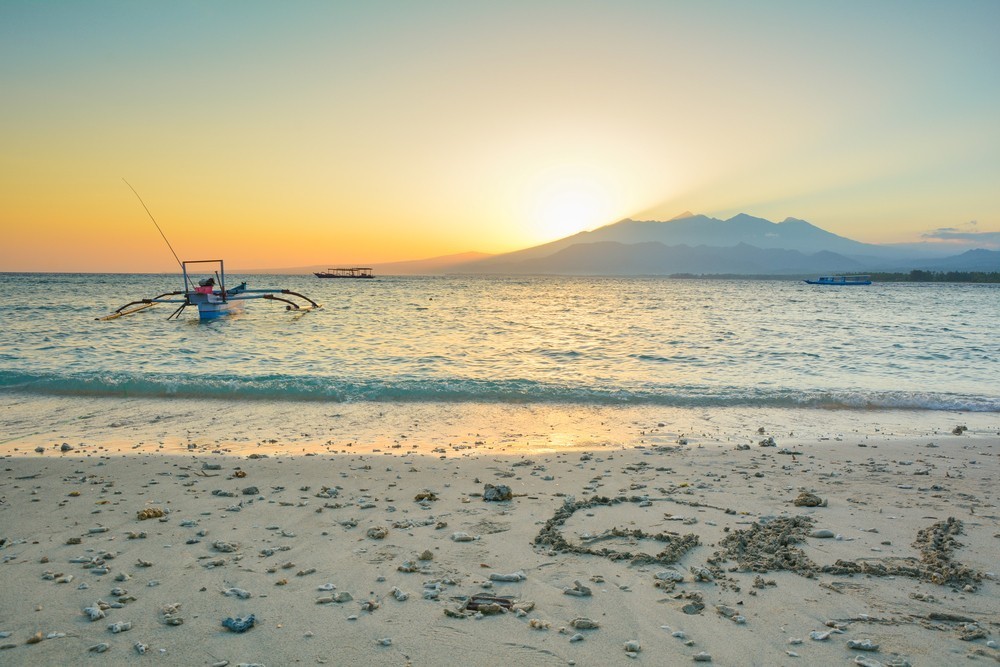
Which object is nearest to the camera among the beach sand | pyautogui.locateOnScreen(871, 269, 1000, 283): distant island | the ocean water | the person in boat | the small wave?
the beach sand

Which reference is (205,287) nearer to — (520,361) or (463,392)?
(520,361)

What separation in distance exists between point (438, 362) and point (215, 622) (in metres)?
15.2

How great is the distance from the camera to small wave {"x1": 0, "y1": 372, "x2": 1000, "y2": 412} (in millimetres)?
14047

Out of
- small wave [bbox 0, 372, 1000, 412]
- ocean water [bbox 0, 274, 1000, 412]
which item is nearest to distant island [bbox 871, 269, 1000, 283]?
ocean water [bbox 0, 274, 1000, 412]

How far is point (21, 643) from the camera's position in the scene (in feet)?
12.8

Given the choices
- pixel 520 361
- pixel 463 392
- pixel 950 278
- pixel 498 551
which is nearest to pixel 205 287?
pixel 520 361


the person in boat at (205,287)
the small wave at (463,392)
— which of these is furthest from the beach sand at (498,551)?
the person in boat at (205,287)

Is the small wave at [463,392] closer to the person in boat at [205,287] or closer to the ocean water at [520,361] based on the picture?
the ocean water at [520,361]

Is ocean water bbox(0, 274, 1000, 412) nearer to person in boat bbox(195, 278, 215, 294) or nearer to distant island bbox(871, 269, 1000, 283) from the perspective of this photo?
person in boat bbox(195, 278, 215, 294)

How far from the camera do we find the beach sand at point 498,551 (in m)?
4.00

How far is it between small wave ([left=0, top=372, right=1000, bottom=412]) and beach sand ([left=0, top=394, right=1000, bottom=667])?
4.04 metres

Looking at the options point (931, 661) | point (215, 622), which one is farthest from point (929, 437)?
point (215, 622)

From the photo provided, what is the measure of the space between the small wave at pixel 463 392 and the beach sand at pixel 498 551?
13.2 feet

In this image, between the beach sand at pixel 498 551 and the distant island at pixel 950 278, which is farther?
the distant island at pixel 950 278
